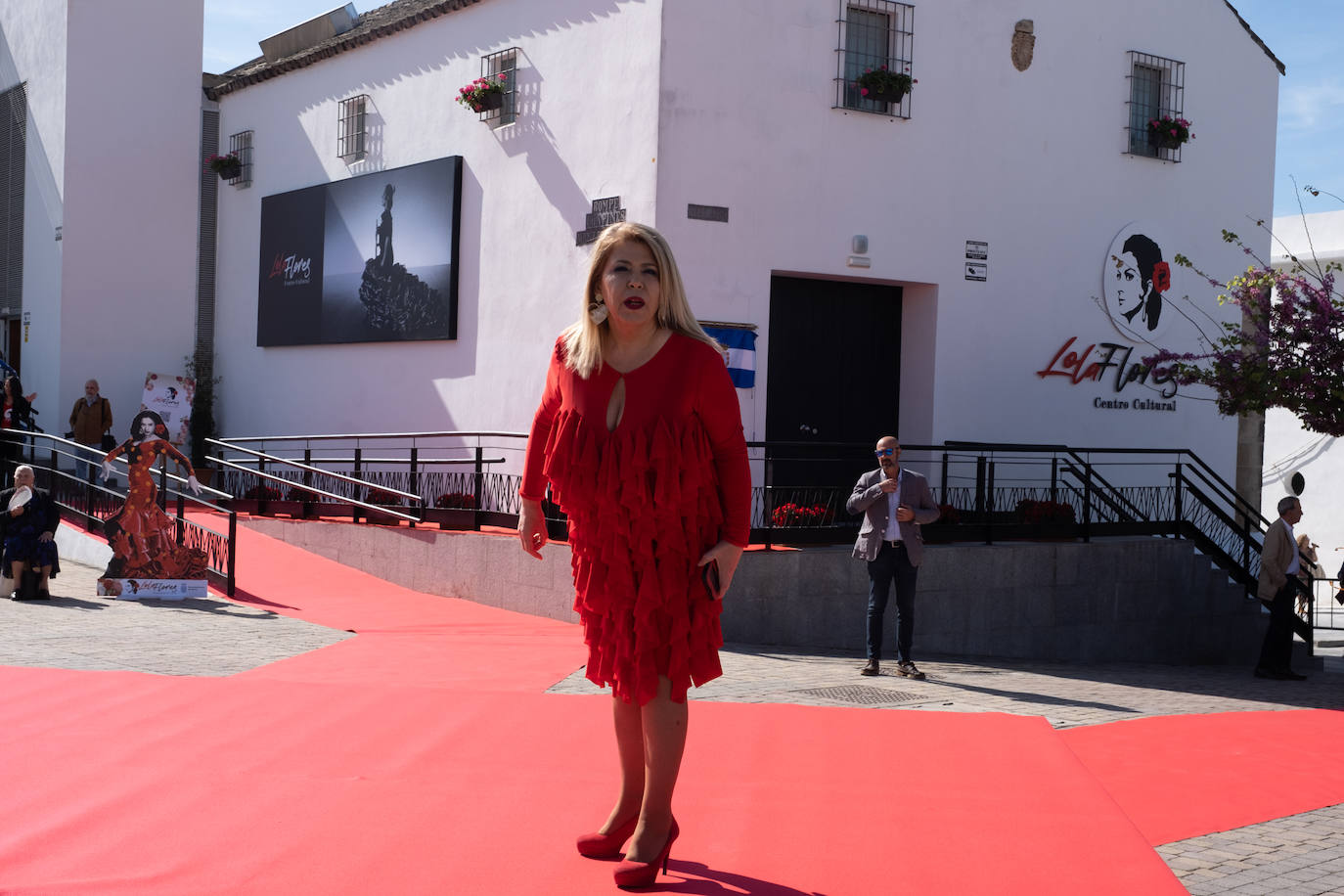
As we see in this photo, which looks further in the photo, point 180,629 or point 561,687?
point 180,629

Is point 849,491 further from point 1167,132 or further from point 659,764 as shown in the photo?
point 659,764

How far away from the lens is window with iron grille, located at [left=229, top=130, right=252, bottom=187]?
63.3ft

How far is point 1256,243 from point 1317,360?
643 centimetres

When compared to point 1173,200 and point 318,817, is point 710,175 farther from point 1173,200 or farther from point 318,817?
point 318,817

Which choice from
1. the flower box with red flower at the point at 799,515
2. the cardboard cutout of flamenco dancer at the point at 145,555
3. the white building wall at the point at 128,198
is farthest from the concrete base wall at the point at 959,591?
the white building wall at the point at 128,198

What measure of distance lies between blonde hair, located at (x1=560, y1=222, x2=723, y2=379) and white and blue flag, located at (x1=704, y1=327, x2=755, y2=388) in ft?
28.3

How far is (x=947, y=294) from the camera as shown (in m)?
13.8

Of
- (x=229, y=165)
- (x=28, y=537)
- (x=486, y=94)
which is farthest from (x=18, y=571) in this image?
(x=229, y=165)

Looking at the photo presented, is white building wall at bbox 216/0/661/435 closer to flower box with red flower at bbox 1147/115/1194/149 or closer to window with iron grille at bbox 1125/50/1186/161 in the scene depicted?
window with iron grille at bbox 1125/50/1186/161

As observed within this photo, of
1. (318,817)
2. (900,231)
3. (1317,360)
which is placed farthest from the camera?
(900,231)

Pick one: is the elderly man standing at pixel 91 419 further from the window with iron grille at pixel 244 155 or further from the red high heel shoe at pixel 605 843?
the red high heel shoe at pixel 605 843

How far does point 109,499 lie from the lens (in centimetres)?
1350

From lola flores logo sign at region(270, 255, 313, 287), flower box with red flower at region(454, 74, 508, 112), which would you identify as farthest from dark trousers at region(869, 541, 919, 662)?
lola flores logo sign at region(270, 255, 313, 287)

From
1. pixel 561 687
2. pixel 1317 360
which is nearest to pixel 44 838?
pixel 561 687
